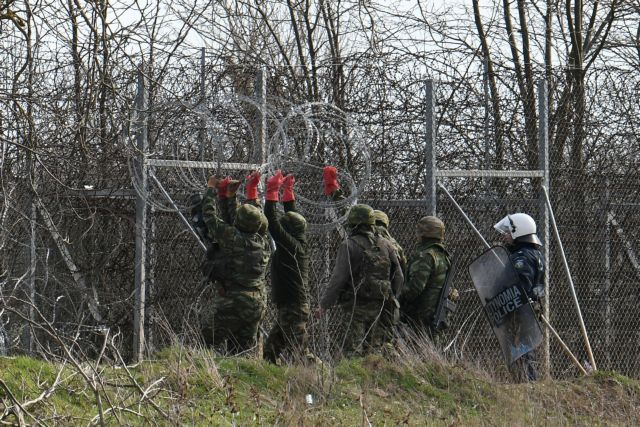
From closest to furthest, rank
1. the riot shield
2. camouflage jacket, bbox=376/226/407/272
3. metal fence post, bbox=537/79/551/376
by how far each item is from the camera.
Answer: the riot shield
camouflage jacket, bbox=376/226/407/272
metal fence post, bbox=537/79/551/376

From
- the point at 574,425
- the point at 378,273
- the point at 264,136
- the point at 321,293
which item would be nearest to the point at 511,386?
the point at 574,425

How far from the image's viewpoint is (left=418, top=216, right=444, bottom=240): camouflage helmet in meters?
9.29

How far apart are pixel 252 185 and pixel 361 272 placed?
44.9 inches

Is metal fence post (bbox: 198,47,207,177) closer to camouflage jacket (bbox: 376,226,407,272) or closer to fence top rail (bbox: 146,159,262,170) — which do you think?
fence top rail (bbox: 146,159,262,170)

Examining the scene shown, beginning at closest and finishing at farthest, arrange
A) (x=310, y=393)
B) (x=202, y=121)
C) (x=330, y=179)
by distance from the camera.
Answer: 1. (x=310, y=393)
2. (x=330, y=179)
3. (x=202, y=121)

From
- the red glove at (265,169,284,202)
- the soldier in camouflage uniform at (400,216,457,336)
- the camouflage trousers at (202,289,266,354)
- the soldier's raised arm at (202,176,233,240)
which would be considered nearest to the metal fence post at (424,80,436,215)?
the soldier in camouflage uniform at (400,216,457,336)

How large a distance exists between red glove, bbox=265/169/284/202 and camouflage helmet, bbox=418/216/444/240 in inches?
47.9

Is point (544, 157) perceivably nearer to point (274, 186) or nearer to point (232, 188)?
point (274, 186)

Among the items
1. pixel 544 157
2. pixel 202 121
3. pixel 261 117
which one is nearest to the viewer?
pixel 261 117

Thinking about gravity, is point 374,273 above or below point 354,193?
below

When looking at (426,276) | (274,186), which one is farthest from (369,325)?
(274,186)

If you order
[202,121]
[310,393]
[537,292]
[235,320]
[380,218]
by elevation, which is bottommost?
[310,393]

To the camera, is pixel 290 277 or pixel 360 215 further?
pixel 290 277

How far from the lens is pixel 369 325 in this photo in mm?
9250
